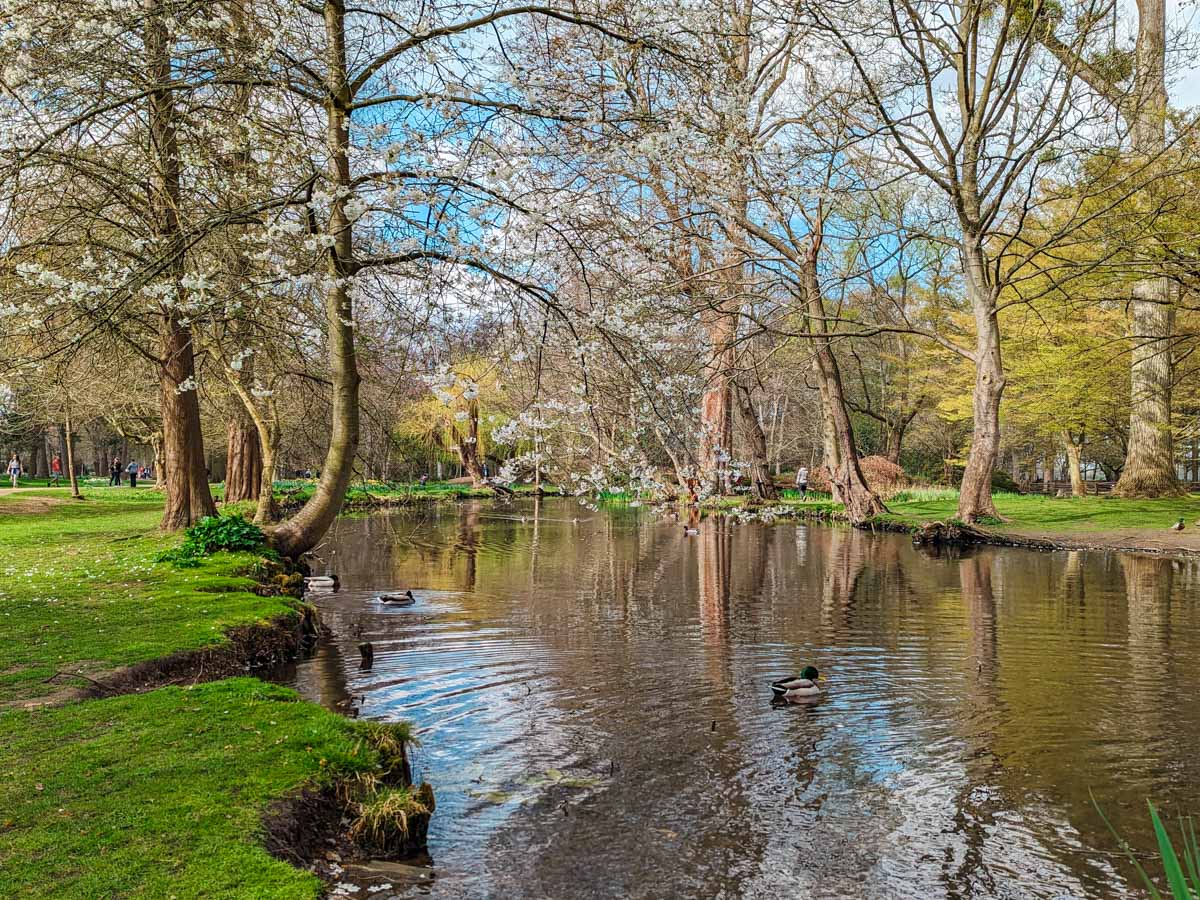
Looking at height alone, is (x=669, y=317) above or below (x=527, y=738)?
above

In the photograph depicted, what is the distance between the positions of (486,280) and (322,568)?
11.3 meters

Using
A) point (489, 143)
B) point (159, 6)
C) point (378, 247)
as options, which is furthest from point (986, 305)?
point (159, 6)

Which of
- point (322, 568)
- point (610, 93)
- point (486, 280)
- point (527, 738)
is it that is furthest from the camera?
point (322, 568)

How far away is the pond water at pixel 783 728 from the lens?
530 cm

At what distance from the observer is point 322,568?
18.3 metres

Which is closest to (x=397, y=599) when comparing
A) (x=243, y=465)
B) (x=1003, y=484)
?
(x=243, y=465)

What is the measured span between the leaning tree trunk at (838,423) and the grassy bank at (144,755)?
1538 centimetres

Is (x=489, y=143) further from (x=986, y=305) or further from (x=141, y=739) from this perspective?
(x=986, y=305)

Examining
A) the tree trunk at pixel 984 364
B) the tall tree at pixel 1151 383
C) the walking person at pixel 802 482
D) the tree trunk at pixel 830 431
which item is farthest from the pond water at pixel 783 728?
the walking person at pixel 802 482

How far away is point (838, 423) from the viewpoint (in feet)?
80.6

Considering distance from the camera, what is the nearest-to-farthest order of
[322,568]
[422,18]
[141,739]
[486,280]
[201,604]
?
1. [141,739]
2. [422,18]
3. [486,280]
4. [201,604]
5. [322,568]

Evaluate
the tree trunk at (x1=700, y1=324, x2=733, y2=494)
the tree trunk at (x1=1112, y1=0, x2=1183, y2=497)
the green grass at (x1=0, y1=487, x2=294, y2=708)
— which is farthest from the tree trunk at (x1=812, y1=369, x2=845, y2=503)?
the green grass at (x1=0, y1=487, x2=294, y2=708)

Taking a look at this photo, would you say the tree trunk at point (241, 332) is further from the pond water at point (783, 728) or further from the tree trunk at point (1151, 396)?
the tree trunk at point (1151, 396)

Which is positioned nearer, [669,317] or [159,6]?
[159,6]
